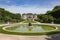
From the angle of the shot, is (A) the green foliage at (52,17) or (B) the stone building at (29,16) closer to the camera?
(A) the green foliage at (52,17)

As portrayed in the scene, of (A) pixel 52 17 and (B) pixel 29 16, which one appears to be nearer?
(A) pixel 52 17

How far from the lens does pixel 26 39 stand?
16188 mm

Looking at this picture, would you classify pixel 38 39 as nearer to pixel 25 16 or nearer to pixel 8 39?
pixel 8 39

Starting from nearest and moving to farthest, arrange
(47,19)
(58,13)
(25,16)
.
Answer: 1. (47,19)
2. (58,13)
3. (25,16)

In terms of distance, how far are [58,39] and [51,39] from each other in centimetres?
86

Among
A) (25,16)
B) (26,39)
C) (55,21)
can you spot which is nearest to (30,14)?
(25,16)

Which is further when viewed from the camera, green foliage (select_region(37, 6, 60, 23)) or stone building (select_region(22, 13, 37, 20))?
stone building (select_region(22, 13, 37, 20))

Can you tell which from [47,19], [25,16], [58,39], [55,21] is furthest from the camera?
[25,16]

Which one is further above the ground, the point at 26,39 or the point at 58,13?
the point at 58,13

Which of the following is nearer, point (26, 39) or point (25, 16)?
point (26, 39)

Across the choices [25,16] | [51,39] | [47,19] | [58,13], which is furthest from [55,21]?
[25,16]

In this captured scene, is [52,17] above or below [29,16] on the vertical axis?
below

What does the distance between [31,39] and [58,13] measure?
4170 centimetres

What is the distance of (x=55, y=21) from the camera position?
44.9 m
